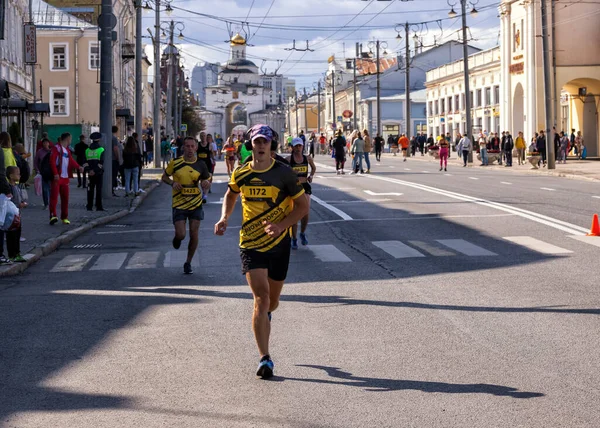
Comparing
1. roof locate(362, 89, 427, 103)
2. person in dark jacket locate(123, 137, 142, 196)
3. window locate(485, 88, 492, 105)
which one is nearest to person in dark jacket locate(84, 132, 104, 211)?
person in dark jacket locate(123, 137, 142, 196)

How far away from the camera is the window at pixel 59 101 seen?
65312mm

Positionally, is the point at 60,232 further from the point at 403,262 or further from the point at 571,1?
the point at 571,1

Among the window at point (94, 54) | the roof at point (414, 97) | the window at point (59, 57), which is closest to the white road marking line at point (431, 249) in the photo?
the window at point (94, 54)

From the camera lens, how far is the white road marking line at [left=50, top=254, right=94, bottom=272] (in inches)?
589

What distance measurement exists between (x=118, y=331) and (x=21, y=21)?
37.4 metres

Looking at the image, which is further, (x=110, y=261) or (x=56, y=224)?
(x=56, y=224)

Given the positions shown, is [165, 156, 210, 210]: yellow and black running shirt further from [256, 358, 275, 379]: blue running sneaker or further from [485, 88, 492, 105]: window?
Answer: [485, 88, 492, 105]: window

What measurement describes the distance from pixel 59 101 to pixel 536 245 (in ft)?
175

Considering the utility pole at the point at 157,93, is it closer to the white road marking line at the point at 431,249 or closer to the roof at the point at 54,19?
the roof at the point at 54,19

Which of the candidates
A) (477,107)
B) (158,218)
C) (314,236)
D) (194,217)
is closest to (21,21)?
(158,218)

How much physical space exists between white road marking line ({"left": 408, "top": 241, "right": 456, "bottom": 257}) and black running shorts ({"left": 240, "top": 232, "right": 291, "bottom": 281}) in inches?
291

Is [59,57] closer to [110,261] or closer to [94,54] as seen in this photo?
[94,54]

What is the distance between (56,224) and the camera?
21.6 metres

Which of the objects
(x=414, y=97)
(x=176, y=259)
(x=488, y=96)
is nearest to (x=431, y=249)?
(x=176, y=259)
